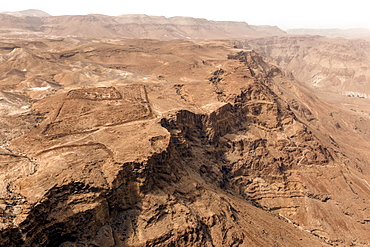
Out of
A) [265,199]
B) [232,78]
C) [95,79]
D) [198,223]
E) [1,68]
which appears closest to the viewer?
[198,223]

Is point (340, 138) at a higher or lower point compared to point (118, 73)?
lower

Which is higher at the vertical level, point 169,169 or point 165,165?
point 165,165

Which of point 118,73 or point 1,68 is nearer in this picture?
point 118,73

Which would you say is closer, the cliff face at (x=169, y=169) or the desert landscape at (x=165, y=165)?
the cliff face at (x=169, y=169)

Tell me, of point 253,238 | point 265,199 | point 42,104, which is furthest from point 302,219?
point 42,104

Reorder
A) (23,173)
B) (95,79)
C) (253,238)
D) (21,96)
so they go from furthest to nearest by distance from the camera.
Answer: (95,79) < (21,96) < (253,238) < (23,173)

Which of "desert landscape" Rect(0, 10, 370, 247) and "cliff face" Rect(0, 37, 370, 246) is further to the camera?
"desert landscape" Rect(0, 10, 370, 247)

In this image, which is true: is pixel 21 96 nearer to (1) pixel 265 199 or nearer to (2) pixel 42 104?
(2) pixel 42 104

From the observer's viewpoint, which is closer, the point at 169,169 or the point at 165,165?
the point at 165,165
